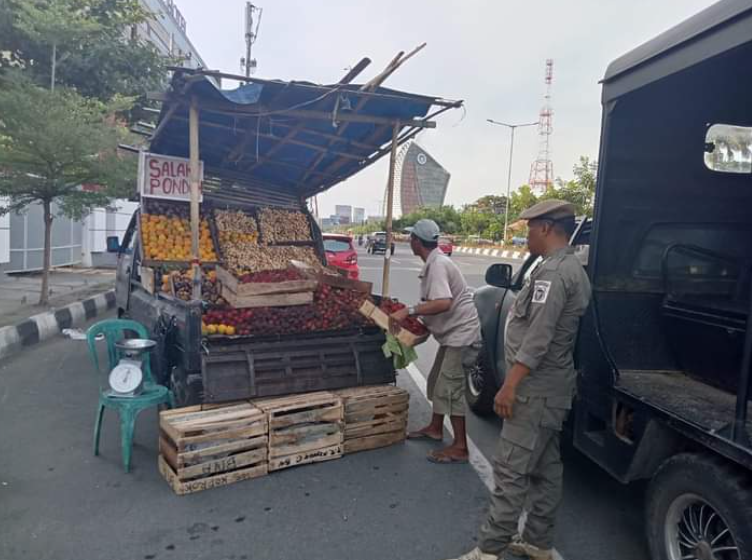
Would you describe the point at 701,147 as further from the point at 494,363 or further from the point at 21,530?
the point at 21,530

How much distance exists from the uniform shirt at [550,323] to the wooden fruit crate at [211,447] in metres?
1.95

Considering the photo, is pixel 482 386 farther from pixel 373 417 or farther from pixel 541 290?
pixel 541 290

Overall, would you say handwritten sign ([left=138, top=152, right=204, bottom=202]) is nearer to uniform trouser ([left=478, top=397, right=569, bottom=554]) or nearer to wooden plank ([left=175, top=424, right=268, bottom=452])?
wooden plank ([left=175, top=424, right=268, bottom=452])

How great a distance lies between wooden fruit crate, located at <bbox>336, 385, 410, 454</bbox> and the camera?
4285 mm

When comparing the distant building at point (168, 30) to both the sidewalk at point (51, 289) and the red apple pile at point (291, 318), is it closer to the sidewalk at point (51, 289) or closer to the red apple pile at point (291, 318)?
the sidewalk at point (51, 289)

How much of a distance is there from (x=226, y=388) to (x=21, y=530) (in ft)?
4.83

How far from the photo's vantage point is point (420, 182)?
9500cm

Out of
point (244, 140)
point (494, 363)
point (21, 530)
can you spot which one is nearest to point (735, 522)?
point (494, 363)

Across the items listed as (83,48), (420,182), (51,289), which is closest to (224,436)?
(51,289)

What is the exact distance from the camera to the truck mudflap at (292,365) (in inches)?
162

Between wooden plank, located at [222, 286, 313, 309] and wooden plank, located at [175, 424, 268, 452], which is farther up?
wooden plank, located at [222, 286, 313, 309]

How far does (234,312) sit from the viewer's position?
4672mm

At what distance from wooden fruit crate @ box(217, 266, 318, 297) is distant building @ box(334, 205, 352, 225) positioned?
4714 inches

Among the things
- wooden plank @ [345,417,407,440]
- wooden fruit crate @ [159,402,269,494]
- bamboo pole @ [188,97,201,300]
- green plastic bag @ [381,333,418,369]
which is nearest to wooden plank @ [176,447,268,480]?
wooden fruit crate @ [159,402,269,494]
